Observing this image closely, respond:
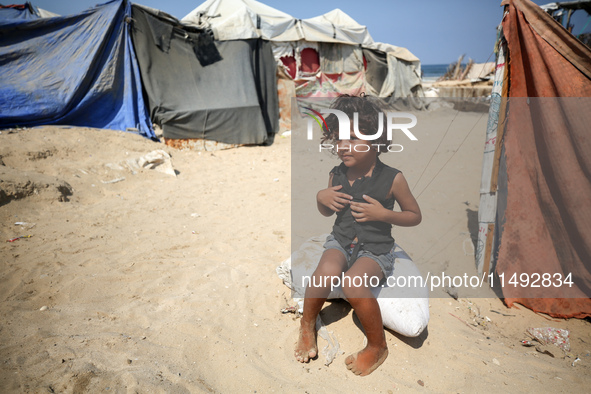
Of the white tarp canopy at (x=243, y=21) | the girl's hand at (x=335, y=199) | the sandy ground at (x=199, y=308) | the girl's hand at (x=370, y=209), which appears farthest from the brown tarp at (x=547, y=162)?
the white tarp canopy at (x=243, y=21)

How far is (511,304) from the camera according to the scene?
2.63 meters

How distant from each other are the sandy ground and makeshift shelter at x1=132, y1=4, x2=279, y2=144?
3.02m

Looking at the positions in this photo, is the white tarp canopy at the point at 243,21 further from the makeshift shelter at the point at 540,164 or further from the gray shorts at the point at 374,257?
the gray shorts at the point at 374,257

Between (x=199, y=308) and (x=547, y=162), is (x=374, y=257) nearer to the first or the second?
(x=199, y=308)

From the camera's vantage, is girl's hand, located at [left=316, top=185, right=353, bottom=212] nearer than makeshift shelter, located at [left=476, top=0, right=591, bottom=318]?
Yes

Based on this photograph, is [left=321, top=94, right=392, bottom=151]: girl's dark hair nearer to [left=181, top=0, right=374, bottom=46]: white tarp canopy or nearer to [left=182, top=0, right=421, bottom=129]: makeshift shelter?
[left=182, top=0, right=421, bottom=129]: makeshift shelter

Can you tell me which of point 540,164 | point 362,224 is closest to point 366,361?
point 362,224

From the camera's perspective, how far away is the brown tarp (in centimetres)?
229

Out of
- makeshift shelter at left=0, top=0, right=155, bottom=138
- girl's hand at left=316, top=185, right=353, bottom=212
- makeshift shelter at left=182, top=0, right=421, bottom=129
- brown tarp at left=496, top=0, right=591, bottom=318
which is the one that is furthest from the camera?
makeshift shelter at left=182, top=0, right=421, bottom=129

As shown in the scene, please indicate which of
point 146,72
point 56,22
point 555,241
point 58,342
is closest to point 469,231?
point 555,241

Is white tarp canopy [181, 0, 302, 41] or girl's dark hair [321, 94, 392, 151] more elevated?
white tarp canopy [181, 0, 302, 41]

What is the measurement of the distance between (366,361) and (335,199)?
95cm

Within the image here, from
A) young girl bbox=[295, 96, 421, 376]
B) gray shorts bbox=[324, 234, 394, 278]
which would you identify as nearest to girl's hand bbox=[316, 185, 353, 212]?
young girl bbox=[295, 96, 421, 376]

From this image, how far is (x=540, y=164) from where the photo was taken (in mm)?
2484
